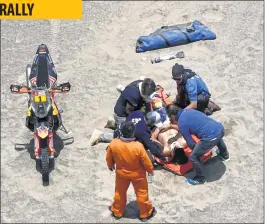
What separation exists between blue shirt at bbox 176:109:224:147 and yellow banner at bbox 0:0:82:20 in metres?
6.06

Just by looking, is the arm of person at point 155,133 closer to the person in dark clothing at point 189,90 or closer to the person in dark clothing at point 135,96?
the person in dark clothing at point 135,96

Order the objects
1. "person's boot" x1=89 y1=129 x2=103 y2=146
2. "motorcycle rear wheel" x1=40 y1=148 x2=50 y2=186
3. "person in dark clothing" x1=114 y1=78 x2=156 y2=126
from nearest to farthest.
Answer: "person in dark clothing" x1=114 y1=78 x2=156 y2=126, "motorcycle rear wheel" x1=40 y1=148 x2=50 y2=186, "person's boot" x1=89 y1=129 x2=103 y2=146

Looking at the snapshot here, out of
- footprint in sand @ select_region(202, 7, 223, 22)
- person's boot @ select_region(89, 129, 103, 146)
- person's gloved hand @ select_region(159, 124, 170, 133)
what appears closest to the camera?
person's gloved hand @ select_region(159, 124, 170, 133)

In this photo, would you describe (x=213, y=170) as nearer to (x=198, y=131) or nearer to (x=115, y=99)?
(x=198, y=131)

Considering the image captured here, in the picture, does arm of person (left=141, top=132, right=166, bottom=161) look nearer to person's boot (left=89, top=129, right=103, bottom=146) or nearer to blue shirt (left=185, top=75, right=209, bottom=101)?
blue shirt (left=185, top=75, right=209, bottom=101)

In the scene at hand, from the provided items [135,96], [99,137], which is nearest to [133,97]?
[135,96]

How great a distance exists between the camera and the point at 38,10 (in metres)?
16.2

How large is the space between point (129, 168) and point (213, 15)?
685 centimetres

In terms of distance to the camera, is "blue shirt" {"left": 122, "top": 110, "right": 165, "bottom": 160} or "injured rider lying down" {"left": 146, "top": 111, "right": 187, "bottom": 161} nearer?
"blue shirt" {"left": 122, "top": 110, "right": 165, "bottom": 160}

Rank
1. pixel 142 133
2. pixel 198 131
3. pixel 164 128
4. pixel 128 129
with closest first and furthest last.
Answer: pixel 128 129 < pixel 142 133 < pixel 198 131 < pixel 164 128

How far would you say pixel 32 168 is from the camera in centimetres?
1193

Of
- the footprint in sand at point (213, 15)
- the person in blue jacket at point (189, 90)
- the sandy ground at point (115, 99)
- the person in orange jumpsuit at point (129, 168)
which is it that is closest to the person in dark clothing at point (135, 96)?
the person in blue jacket at point (189, 90)

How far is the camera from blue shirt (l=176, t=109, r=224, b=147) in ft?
35.7

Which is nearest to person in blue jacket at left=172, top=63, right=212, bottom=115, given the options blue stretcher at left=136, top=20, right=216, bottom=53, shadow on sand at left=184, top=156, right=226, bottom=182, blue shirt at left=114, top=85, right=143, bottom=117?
blue shirt at left=114, top=85, right=143, bottom=117
